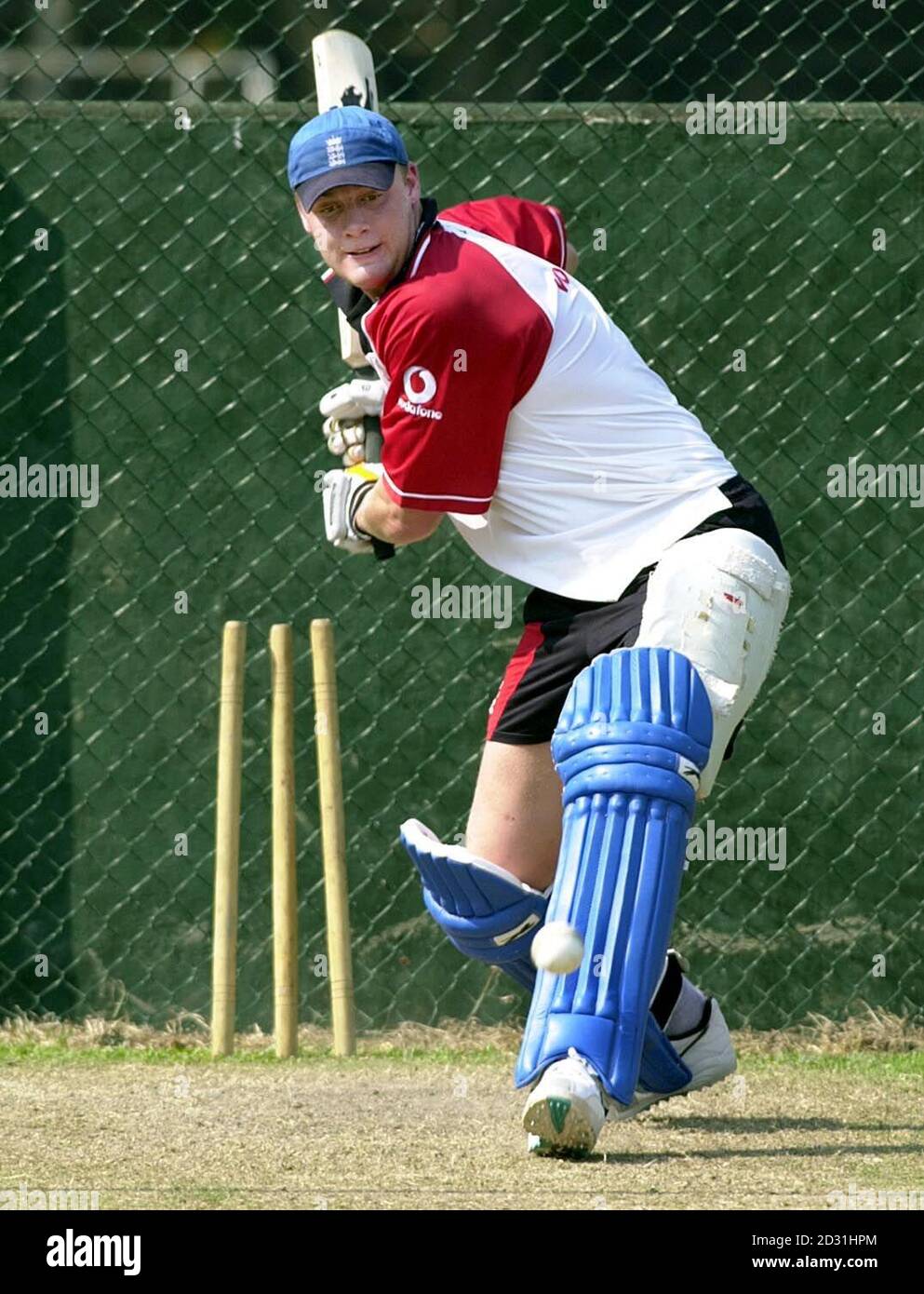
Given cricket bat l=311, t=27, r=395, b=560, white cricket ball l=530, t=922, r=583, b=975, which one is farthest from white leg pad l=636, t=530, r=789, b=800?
cricket bat l=311, t=27, r=395, b=560

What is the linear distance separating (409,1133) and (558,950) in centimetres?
94

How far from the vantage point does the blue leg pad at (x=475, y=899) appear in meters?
3.71

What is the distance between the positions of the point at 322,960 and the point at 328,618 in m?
1.01

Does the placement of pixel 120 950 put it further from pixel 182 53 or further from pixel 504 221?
pixel 182 53

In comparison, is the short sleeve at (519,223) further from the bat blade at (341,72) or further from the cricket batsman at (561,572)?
the bat blade at (341,72)

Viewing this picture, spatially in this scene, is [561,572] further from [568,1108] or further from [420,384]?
[568,1108]

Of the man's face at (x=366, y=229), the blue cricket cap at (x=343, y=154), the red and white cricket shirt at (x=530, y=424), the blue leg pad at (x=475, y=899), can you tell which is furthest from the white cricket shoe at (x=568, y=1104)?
the blue cricket cap at (x=343, y=154)

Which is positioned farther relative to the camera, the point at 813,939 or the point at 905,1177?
the point at 813,939

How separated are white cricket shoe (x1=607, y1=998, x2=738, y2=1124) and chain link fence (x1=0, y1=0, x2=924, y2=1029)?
1.36 m

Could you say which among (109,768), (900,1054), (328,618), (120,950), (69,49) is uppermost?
(69,49)

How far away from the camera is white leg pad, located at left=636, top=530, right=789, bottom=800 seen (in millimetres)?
3432

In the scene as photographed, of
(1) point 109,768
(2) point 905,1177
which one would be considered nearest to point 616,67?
(1) point 109,768

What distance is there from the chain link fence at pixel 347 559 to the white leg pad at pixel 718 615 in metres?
1.97

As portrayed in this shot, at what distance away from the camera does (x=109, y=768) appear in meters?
5.47
